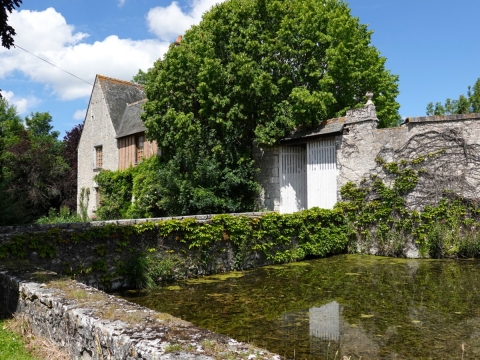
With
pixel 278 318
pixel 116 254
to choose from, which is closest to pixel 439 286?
pixel 278 318

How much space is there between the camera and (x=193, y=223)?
9852mm

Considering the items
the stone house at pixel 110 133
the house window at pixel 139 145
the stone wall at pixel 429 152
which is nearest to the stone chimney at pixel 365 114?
the stone wall at pixel 429 152

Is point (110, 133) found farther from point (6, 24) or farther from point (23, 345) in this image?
point (23, 345)

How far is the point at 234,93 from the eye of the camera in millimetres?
14086

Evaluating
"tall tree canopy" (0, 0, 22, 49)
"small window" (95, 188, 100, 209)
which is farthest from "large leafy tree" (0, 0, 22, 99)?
"small window" (95, 188, 100, 209)

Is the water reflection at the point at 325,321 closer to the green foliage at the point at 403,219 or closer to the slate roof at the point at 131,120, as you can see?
the green foliage at the point at 403,219

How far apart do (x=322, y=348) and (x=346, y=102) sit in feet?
48.0

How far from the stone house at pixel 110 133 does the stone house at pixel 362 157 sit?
7980 mm

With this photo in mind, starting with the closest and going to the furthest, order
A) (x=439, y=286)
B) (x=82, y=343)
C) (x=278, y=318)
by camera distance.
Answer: (x=82, y=343) < (x=278, y=318) < (x=439, y=286)

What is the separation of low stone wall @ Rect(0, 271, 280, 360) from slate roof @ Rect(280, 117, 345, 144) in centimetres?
999

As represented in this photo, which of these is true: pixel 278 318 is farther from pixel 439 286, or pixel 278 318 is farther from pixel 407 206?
pixel 407 206

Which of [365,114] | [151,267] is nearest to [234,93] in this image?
[365,114]

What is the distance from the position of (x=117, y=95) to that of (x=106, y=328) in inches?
875

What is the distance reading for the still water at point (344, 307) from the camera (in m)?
5.18
